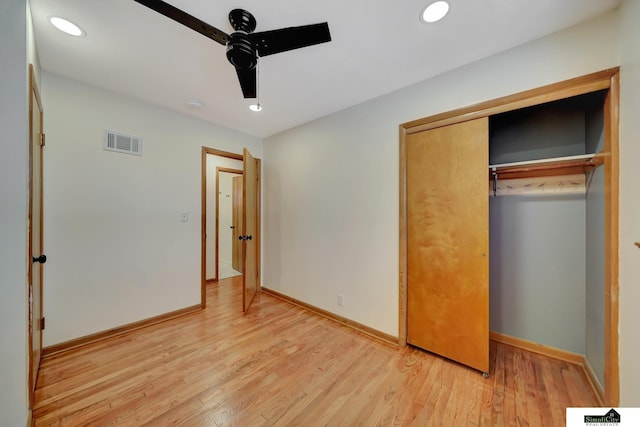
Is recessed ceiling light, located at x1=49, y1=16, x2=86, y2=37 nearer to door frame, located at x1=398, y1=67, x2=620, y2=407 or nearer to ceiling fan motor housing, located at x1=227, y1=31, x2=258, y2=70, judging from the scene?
ceiling fan motor housing, located at x1=227, y1=31, x2=258, y2=70

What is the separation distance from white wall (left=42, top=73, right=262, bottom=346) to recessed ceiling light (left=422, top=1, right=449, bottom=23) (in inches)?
107

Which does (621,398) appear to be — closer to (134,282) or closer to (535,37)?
(535,37)

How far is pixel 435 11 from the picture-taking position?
4.50 feet

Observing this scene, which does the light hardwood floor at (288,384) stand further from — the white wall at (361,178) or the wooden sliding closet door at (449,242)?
the white wall at (361,178)

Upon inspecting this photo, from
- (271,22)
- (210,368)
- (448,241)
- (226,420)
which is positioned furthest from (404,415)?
(271,22)

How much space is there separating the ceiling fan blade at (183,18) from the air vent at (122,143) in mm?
1775

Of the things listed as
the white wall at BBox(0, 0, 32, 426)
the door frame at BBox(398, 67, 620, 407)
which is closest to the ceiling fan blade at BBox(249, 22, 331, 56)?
the white wall at BBox(0, 0, 32, 426)

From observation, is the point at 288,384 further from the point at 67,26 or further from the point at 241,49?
the point at 67,26

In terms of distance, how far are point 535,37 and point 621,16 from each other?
0.36m

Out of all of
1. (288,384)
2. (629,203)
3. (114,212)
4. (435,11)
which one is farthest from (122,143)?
(629,203)

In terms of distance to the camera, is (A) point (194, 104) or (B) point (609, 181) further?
(A) point (194, 104)

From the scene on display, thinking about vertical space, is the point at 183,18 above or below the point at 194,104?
below

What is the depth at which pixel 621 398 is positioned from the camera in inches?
49.1

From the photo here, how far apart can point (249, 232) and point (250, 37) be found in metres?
2.28
